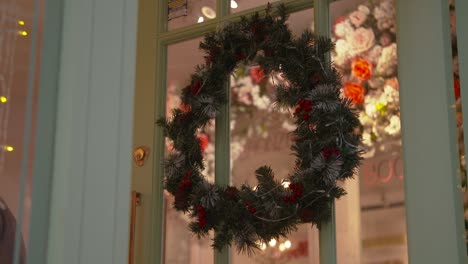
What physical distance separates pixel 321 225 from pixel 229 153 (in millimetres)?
627

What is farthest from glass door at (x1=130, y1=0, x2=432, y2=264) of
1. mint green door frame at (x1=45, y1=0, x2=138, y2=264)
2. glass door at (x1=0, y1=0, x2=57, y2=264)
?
glass door at (x1=0, y1=0, x2=57, y2=264)

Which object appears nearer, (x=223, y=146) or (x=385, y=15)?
(x=385, y=15)

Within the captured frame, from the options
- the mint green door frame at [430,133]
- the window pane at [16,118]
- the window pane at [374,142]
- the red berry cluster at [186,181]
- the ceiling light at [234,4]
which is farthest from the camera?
the ceiling light at [234,4]

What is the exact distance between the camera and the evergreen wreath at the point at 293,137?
272cm

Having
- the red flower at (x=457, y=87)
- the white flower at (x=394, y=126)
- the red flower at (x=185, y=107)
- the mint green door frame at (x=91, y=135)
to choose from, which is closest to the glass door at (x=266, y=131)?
the white flower at (x=394, y=126)

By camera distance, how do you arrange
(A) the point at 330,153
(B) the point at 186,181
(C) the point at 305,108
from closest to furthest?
(A) the point at 330,153, (C) the point at 305,108, (B) the point at 186,181

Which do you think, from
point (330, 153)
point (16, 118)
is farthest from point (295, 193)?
point (16, 118)

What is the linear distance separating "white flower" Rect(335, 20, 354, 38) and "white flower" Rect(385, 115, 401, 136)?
462 mm

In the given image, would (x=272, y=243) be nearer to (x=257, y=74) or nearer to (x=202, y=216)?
(x=202, y=216)

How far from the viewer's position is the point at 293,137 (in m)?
2.94

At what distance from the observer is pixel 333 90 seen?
2758mm

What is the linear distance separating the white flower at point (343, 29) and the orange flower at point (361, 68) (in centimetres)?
14

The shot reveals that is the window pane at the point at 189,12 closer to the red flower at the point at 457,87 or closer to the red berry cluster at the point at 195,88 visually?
the red berry cluster at the point at 195,88

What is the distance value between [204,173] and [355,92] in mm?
850
